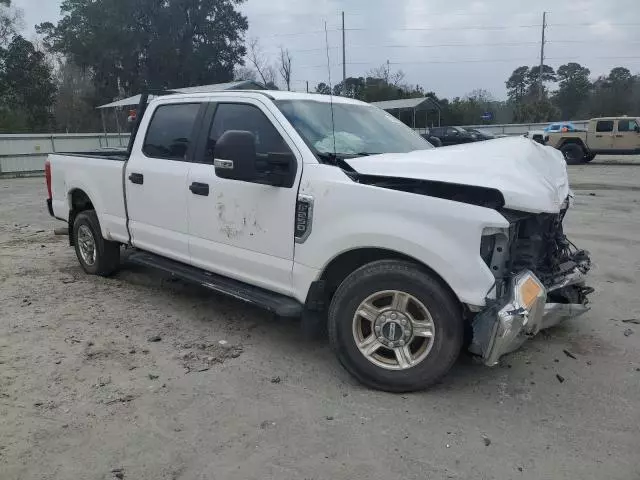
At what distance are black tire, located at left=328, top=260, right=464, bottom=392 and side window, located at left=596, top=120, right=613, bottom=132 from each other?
23.0 metres

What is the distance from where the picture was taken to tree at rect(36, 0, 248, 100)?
131ft

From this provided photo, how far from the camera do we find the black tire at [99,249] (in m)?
5.99

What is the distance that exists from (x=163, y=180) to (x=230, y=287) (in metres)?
1.20

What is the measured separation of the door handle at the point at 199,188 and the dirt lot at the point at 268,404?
1140 mm

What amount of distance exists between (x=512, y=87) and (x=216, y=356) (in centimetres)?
6817

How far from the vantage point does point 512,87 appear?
65500mm

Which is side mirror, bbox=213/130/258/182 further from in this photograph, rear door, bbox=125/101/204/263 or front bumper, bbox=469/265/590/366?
front bumper, bbox=469/265/590/366

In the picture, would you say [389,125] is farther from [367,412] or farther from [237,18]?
[237,18]

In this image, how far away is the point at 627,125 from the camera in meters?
22.8

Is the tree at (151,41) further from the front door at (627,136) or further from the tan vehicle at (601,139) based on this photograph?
the front door at (627,136)

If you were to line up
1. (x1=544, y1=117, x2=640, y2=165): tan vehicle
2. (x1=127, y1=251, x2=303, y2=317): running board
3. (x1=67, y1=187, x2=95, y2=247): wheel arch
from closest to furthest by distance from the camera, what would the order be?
(x1=127, y1=251, x2=303, y2=317): running board
(x1=67, y1=187, x2=95, y2=247): wheel arch
(x1=544, y1=117, x2=640, y2=165): tan vehicle

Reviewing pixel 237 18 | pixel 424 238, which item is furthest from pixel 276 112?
pixel 237 18

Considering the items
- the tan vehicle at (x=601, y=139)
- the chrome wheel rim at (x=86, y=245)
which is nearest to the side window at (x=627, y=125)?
the tan vehicle at (x=601, y=139)

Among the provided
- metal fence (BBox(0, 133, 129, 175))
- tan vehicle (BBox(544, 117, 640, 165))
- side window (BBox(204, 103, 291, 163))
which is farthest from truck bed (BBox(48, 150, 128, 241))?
Result: tan vehicle (BBox(544, 117, 640, 165))
